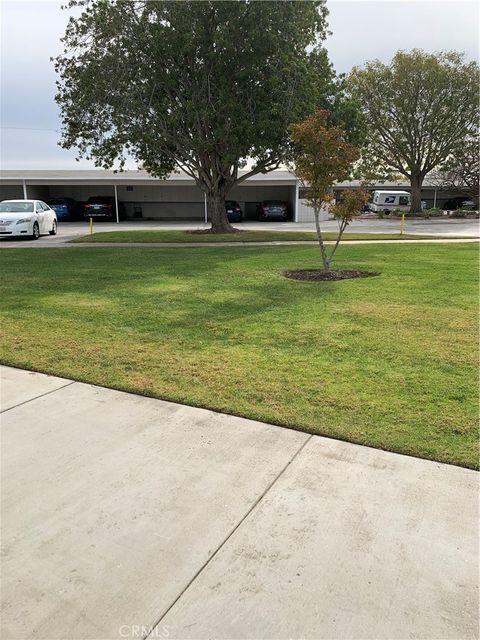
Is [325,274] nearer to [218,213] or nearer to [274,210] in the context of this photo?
[218,213]

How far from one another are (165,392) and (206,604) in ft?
7.28

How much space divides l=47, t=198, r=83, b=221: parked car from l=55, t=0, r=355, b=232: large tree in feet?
53.2

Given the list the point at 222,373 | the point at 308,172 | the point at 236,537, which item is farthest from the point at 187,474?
the point at 308,172

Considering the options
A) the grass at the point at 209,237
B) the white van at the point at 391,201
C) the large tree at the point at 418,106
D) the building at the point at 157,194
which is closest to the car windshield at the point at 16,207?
the grass at the point at 209,237

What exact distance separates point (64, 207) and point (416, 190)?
27894 millimetres

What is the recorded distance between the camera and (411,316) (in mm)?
6539

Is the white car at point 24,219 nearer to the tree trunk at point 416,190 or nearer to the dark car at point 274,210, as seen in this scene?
the dark car at point 274,210

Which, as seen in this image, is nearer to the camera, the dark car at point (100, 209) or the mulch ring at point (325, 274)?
the mulch ring at point (325, 274)

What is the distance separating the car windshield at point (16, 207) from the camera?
801 inches

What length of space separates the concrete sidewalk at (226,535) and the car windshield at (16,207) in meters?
18.9

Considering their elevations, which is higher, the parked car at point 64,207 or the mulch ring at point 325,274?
the parked car at point 64,207

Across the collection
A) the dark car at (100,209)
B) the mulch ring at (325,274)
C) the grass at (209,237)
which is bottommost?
the mulch ring at (325,274)

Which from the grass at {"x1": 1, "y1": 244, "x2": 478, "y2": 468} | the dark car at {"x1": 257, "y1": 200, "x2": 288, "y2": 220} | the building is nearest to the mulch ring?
the grass at {"x1": 1, "y1": 244, "x2": 478, "y2": 468}

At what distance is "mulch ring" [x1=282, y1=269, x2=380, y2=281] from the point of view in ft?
31.7
